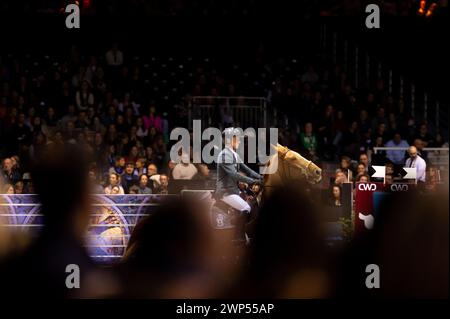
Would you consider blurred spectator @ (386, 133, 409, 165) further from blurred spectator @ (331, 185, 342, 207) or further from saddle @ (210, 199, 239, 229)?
saddle @ (210, 199, 239, 229)

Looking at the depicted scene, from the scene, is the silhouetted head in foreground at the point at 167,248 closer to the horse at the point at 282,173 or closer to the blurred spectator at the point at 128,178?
the horse at the point at 282,173

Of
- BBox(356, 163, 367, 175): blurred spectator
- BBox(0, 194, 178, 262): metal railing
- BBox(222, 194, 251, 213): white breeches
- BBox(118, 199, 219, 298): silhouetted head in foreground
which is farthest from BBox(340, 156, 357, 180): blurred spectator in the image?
BBox(118, 199, 219, 298): silhouetted head in foreground

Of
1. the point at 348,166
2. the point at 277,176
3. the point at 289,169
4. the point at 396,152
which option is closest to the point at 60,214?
the point at 277,176

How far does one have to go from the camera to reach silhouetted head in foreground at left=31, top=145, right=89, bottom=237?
4609mm

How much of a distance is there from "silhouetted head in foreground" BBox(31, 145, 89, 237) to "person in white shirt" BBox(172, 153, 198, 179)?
412 inches

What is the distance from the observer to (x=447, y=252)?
6082mm

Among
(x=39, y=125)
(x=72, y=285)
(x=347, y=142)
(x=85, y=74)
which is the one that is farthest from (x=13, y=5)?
(x=72, y=285)

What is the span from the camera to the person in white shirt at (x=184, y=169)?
50.1 ft

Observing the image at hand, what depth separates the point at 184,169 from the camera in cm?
1533

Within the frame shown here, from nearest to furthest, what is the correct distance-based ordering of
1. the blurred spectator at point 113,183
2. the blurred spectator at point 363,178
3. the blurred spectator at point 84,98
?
the blurred spectator at point 363,178, the blurred spectator at point 113,183, the blurred spectator at point 84,98

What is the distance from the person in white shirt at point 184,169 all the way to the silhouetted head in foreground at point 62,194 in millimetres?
10472

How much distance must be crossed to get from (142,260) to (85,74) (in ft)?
47.5

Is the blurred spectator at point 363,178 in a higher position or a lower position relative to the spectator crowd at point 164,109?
lower

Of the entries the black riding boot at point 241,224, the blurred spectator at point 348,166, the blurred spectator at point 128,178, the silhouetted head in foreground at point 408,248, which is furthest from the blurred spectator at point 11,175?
the silhouetted head in foreground at point 408,248
